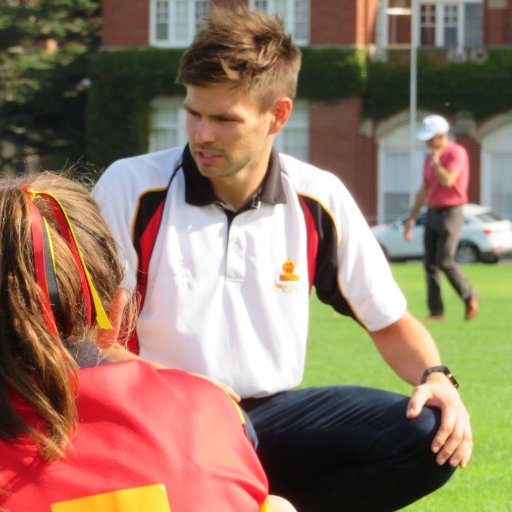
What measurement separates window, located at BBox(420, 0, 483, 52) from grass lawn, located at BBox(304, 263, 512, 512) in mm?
30425

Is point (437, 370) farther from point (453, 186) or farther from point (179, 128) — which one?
point (179, 128)

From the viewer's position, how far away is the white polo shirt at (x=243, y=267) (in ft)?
16.0

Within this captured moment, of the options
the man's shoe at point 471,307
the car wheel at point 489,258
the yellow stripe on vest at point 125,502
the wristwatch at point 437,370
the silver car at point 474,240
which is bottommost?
the car wheel at point 489,258

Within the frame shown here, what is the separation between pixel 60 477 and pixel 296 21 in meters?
47.7

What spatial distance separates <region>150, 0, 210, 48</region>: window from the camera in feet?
167

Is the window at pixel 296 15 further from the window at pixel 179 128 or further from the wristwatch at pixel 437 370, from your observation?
the wristwatch at pixel 437 370

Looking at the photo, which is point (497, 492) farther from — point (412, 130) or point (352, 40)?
point (352, 40)

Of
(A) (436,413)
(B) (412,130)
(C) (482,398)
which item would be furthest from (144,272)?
(B) (412,130)

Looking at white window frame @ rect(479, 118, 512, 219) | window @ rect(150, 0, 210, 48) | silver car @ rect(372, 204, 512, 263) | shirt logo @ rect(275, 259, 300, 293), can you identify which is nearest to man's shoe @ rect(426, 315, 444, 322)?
shirt logo @ rect(275, 259, 300, 293)

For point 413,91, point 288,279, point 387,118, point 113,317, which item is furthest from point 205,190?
point 387,118

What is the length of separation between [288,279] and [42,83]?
148ft

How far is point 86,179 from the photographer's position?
150 inches

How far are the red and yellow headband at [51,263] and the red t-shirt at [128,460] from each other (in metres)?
0.11

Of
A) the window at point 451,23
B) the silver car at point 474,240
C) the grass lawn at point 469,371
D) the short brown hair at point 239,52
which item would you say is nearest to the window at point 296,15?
the window at point 451,23
